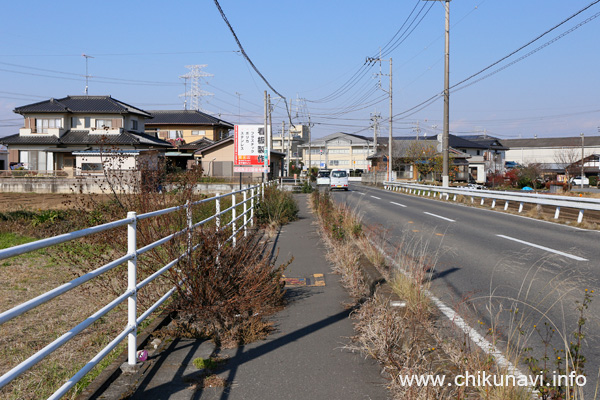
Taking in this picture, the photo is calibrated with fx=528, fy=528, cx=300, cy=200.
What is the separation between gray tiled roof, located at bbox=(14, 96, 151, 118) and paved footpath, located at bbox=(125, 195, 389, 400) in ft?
147

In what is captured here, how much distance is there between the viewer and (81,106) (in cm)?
5016

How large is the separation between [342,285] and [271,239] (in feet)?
18.0

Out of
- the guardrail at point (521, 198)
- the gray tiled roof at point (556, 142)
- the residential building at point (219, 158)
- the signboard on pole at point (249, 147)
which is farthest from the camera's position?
the gray tiled roof at point (556, 142)

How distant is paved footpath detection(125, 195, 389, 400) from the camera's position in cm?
380

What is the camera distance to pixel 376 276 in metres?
6.98

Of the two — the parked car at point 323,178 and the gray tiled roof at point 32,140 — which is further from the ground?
the gray tiled roof at point 32,140

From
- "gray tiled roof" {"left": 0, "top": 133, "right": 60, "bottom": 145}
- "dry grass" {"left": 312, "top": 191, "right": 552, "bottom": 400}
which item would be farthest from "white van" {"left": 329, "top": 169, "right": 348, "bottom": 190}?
"dry grass" {"left": 312, "top": 191, "right": 552, "bottom": 400}

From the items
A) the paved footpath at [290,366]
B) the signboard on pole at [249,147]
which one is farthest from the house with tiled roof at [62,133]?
the paved footpath at [290,366]

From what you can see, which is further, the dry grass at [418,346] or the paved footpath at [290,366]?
the paved footpath at [290,366]

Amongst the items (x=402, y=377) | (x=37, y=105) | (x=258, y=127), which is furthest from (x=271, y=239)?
(x=37, y=105)

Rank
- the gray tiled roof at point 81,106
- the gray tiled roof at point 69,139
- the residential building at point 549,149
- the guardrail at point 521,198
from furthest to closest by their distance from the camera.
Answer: the residential building at point 549,149, the gray tiled roof at point 81,106, the gray tiled roof at point 69,139, the guardrail at point 521,198

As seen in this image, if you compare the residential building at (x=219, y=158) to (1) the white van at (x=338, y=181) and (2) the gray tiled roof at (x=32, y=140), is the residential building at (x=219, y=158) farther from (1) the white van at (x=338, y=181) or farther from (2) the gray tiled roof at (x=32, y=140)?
(2) the gray tiled roof at (x=32, y=140)

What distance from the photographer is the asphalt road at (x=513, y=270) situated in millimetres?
5488

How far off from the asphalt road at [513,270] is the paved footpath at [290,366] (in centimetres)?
119
